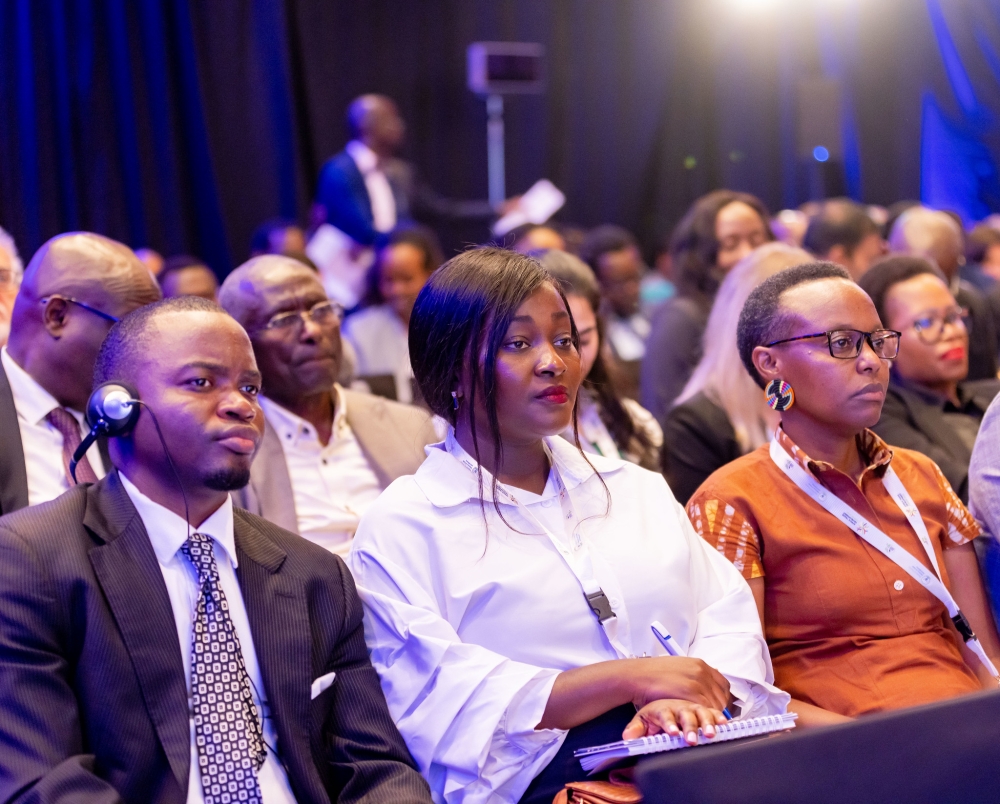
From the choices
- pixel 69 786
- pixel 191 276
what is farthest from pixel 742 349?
pixel 191 276

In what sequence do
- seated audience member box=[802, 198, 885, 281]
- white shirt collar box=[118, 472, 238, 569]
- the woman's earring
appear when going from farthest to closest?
seated audience member box=[802, 198, 885, 281] → the woman's earring → white shirt collar box=[118, 472, 238, 569]

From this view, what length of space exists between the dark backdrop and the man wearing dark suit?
73 centimetres

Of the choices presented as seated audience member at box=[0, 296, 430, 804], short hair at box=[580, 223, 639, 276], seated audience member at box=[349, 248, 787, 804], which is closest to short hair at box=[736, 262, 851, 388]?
seated audience member at box=[349, 248, 787, 804]

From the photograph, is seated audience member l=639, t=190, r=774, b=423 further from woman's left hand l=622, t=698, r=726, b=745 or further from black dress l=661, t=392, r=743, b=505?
woman's left hand l=622, t=698, r=726, b=745

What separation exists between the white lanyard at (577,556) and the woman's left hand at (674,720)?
0.19 meters

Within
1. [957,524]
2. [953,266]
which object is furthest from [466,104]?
[957,524]

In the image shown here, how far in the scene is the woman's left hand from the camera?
5.70 ft

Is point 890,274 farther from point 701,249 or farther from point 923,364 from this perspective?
point 701,249

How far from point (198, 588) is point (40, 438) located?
3.02ft

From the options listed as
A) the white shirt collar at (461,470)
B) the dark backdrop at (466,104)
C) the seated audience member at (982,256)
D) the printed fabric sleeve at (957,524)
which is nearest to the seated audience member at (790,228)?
the seated audience member at (982,256)

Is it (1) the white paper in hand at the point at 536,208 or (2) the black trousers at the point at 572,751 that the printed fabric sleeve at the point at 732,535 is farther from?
(1) the white paper in hand at the point at 536,208

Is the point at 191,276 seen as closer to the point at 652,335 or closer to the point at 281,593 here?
the point at 652,335

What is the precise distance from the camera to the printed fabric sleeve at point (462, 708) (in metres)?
1.89

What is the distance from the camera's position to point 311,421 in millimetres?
3100
